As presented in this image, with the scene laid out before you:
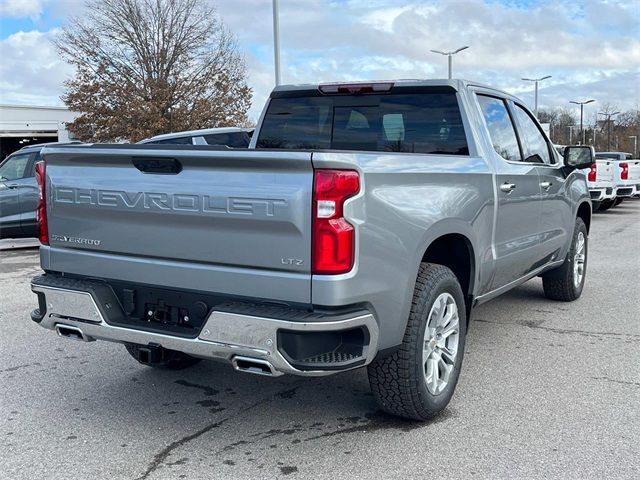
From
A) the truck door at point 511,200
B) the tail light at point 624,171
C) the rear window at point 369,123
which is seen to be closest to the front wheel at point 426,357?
the truck door at point 511,200

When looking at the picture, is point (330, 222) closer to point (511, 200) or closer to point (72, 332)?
point (72, 332)

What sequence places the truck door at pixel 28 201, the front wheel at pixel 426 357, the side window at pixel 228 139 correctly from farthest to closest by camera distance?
the side window at pixel 228 139
the truck door at pixel 28 201
the front wheel at pixel 426 357

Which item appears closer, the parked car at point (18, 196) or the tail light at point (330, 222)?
the tail light at point (330, 222)

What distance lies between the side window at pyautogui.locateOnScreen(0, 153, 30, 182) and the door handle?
31.2 ft

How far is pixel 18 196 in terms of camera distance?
11695mm

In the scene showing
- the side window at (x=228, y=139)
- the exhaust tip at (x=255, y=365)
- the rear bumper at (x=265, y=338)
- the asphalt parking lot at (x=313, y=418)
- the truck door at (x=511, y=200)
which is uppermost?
the side window at (x=228, y=139)

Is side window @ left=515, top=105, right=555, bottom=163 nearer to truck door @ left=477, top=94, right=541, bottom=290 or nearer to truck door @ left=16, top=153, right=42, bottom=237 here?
truck door @ left=477, top=94, right=541, bottom=290

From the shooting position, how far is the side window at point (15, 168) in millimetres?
11859

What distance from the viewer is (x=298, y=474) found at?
10.8 ft

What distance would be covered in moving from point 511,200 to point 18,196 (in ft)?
30.8

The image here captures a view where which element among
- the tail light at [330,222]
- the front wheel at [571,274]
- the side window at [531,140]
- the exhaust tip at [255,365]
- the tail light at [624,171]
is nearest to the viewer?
the tail light at [330,222]

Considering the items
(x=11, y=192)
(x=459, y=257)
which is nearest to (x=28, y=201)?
(x=11, y=192)

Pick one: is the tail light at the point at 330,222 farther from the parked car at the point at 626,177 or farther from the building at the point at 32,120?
the building at the point at 32,120

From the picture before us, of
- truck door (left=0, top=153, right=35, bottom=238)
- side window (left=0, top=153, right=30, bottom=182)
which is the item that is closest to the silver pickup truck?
truck door (left=0, top=153, right=35, bottom=238)
